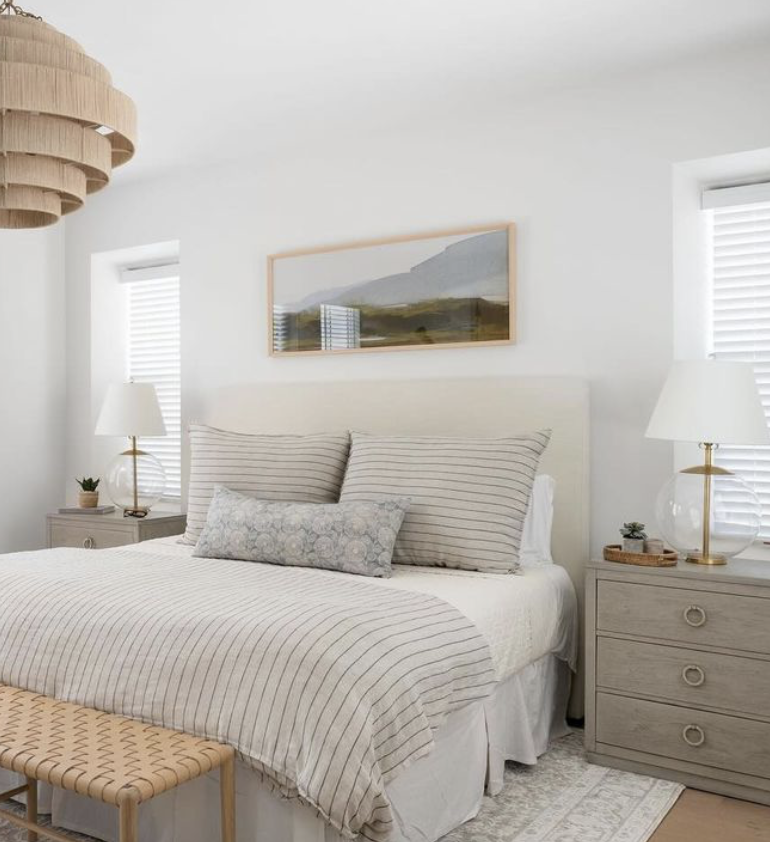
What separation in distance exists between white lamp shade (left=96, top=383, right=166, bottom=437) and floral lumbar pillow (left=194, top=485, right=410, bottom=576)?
1.29 metres

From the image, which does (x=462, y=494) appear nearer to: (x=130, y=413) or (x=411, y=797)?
(x=411, y=797)

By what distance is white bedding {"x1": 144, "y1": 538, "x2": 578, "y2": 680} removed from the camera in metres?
2.52

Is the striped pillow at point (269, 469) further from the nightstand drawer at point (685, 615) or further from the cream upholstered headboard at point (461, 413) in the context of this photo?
the nightstand drawer at point (685, 615)

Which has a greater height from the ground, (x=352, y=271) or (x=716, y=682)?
(x=352, y=271)

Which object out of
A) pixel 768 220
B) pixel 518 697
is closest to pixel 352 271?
pixel 768 220

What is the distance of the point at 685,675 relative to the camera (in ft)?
8.75

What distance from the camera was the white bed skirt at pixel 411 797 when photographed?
2031mm

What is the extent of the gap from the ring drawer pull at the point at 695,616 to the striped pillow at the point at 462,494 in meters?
0.57

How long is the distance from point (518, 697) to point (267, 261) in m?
2.42

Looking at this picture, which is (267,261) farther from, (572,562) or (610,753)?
(610,753)

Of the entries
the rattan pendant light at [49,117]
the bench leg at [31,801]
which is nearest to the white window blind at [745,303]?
the rattan pendant light at [49,117]

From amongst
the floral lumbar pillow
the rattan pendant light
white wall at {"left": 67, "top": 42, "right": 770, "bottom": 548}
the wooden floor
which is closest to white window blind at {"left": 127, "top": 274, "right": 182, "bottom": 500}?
white wall at {"left": 67, "top": 42, "right": 770, "bottom": 548}

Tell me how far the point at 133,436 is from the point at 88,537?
0.54m

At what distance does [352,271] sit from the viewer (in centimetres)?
393
